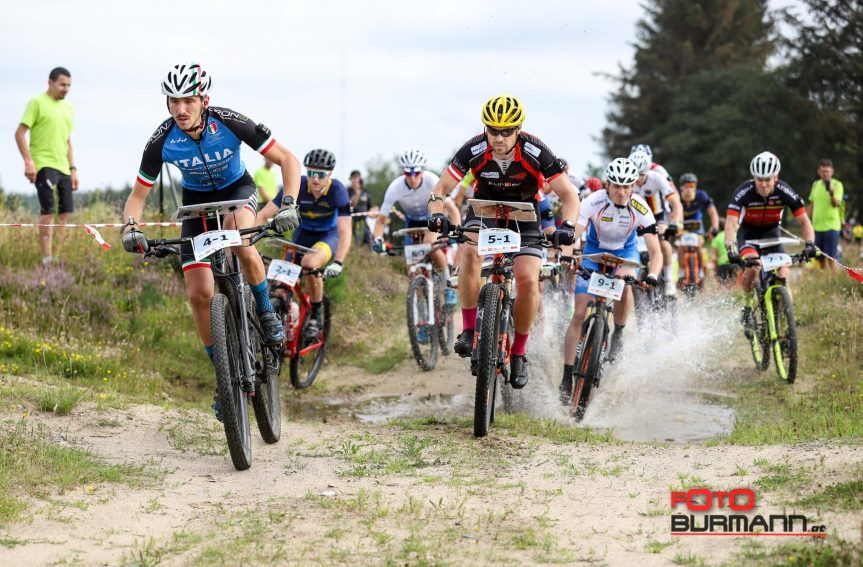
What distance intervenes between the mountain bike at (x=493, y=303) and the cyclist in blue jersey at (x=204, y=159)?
1456 millimetres

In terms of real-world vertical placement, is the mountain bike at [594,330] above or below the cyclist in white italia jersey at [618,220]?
below

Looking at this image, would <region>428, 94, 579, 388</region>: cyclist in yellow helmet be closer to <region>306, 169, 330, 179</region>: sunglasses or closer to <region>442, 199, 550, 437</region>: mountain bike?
<region>442, 199, 550, 437</region>: mountain bike

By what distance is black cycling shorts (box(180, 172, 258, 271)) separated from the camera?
277 inches

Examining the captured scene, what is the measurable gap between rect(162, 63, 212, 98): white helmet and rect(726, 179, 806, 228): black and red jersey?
6.30 metres

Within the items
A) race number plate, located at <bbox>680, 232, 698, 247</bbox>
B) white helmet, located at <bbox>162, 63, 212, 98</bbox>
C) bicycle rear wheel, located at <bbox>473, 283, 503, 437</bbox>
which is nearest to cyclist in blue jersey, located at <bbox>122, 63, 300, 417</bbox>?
white helmet, located at <bbox>162, 63, 212, 98</bbox>

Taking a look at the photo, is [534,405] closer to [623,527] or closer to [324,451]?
[324,451]

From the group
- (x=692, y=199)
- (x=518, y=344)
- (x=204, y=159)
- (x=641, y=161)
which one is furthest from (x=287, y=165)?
(x=692, y=199)

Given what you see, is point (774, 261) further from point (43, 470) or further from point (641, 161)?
point (43, 470)

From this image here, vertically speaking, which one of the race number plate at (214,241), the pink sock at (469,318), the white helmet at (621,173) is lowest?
the pink sock at (469,318)

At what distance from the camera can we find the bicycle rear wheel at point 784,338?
10.6m

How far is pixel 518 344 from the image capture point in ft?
27.5

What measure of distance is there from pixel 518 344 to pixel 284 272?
2900 mm

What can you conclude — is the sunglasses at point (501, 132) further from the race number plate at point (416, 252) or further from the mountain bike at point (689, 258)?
the mountain bike at point (689, 258)

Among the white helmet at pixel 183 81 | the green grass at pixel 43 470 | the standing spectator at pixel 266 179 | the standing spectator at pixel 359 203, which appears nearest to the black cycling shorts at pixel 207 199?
the white helmet at pixel 183 81
